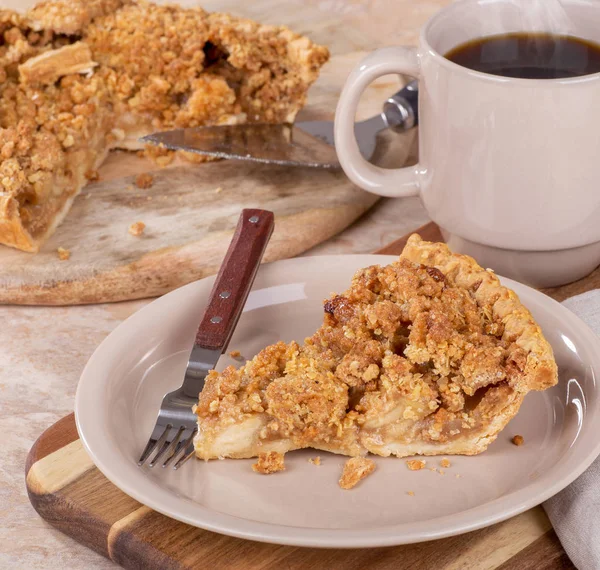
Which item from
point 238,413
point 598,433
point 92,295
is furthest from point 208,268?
point 598,433

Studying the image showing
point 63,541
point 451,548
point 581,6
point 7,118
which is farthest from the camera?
point 7,118

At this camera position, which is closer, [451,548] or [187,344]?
[451,548]

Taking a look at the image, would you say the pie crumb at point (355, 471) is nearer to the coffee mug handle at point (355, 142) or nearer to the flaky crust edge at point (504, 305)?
the flaky crust edge at point (504, 305)

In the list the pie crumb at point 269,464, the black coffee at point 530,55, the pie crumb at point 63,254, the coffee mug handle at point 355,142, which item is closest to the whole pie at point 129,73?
the pie crumb at point 63,254

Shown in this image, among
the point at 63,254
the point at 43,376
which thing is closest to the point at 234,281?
the point at 43,376

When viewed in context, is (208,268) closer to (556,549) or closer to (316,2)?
(556,549)

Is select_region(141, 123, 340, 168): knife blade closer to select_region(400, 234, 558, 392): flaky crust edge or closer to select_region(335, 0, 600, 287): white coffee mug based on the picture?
select_region(335, 0, 600, 287): white coffee mug

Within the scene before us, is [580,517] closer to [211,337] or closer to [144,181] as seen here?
[211,337]
